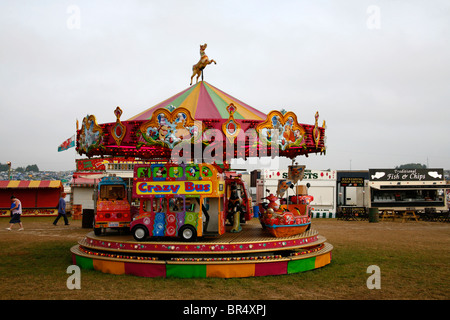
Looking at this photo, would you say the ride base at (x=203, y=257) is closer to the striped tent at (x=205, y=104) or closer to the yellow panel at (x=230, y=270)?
the yellow panel at (x=230, y=270)

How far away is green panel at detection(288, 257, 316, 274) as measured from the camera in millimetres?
9514

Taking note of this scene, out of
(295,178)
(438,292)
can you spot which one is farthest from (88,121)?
(438,292)

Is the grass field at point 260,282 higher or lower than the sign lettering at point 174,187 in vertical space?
lower

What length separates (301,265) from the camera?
9.73 meters

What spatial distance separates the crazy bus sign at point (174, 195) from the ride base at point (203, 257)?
36 cm

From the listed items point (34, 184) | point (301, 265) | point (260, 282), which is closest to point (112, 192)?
point (260, 282)

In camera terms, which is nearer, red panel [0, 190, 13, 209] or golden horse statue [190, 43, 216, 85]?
golden horse statue [190, 43, 216, 85]

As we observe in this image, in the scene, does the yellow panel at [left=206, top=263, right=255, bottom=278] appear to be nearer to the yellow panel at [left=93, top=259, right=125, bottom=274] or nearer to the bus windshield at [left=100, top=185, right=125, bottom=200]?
the yellow panel at [left=93, top=259, right=125, bottom=274]

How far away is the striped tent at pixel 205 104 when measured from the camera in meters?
9.94

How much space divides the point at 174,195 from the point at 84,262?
297cm

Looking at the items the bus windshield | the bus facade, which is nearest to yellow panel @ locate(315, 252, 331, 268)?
the bus facade

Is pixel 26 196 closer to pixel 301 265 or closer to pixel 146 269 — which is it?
pixel 146 269

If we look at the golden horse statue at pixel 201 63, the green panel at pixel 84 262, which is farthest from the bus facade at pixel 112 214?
the golden horse statue at pixel 201 63

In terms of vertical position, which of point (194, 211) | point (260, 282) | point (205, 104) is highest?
point (205, 104)
